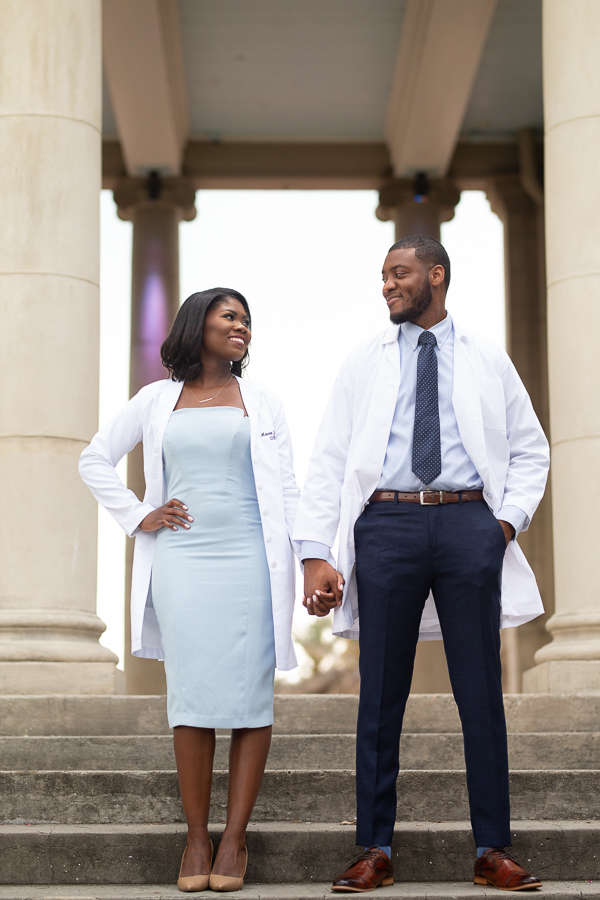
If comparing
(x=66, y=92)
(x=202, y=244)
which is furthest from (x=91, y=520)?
(x=202, y=244)

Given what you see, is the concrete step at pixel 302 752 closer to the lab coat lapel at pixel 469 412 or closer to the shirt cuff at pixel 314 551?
the shirt cuff at pixel 314 551

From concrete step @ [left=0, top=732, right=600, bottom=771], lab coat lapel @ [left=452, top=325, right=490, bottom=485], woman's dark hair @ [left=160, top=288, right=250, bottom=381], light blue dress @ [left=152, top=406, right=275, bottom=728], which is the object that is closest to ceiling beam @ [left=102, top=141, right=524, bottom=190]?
concrete step @ [left=0, top=732, right=600, bottom=771]

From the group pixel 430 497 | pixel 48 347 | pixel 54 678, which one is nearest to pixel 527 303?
pixel 48 347

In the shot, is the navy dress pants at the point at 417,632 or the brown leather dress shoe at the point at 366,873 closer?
the brown leather dress shoe at the point at 366,873

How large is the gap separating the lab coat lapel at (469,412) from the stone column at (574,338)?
131 inches

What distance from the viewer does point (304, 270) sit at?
106ft

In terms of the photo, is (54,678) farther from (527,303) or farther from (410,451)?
(527,303)

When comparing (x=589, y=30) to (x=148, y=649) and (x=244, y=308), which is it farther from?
(x=148, y=649)

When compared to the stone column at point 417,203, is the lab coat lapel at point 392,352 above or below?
below

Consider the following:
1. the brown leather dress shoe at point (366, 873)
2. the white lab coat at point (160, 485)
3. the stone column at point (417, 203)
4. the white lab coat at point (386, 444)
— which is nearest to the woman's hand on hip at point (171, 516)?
the white lab coat at point (160, 485)

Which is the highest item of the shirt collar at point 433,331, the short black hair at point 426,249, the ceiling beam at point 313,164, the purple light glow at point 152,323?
the ceiling beam at point 313,164

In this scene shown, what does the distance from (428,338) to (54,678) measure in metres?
3.92

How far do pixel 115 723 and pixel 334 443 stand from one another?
113 inches

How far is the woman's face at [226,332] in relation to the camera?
5.38 m
